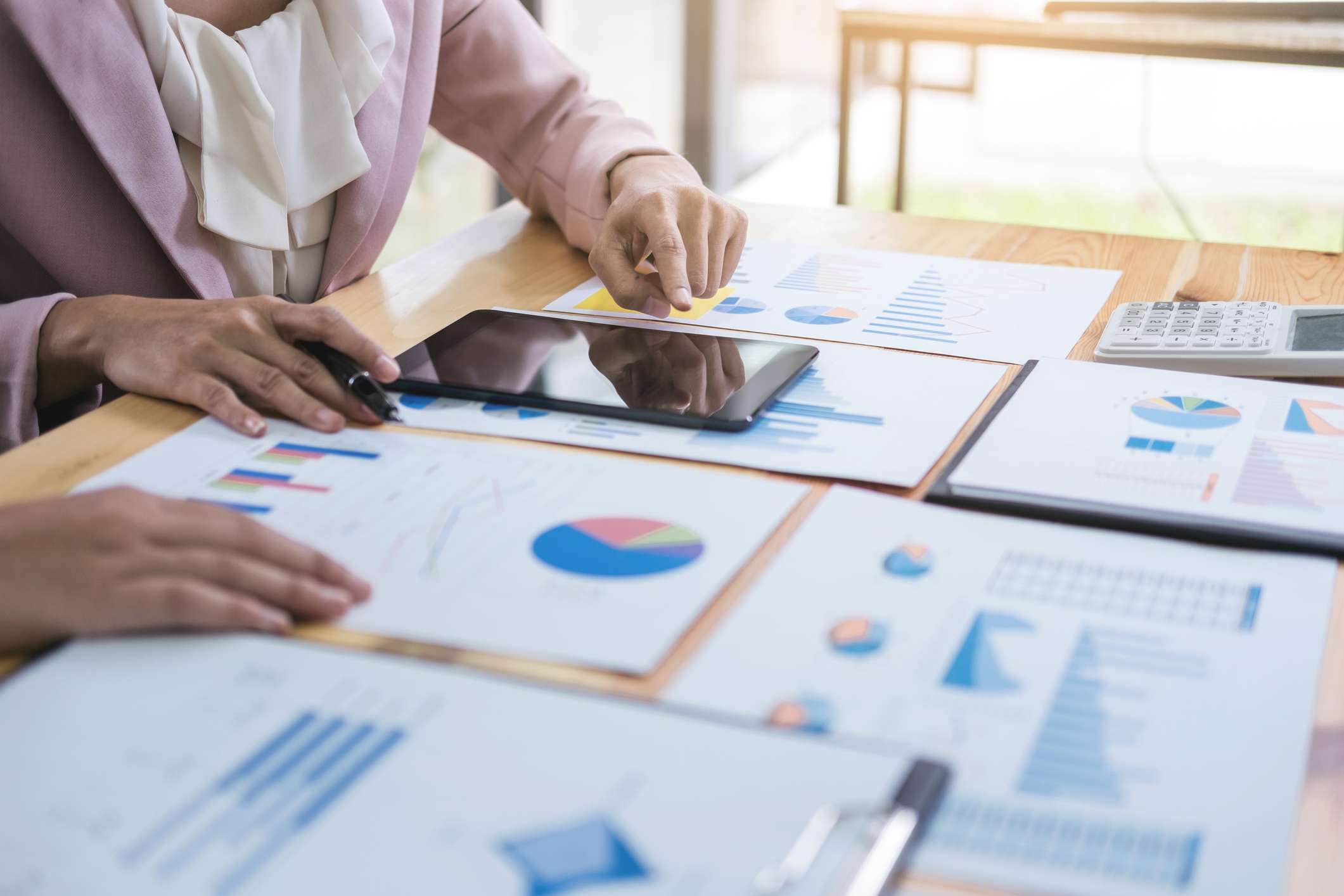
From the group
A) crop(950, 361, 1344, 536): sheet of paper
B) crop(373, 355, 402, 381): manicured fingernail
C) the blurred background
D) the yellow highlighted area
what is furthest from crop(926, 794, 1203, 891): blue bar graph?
the blurred background

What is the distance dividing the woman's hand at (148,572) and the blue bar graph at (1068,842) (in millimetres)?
271

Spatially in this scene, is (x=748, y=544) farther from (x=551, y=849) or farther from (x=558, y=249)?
(x=558, y=249)

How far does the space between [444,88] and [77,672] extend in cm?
88

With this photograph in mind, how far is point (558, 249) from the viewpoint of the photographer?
1157mm

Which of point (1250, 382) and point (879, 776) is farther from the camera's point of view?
point (1250, 382)

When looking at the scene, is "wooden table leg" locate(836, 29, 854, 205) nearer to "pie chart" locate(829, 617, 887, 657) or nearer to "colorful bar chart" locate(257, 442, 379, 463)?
"colorful bar chart" locate(257, 442, 379, 463)

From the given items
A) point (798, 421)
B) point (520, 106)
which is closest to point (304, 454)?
point (798, 421)

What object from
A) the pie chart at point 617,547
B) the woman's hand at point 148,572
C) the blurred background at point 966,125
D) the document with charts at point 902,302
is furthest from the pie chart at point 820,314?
the blurred background at point 966,125

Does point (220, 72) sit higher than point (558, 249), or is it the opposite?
point (220, 72)

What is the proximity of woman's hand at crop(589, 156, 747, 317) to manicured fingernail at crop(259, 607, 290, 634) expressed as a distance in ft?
1.52

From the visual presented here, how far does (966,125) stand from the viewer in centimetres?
343

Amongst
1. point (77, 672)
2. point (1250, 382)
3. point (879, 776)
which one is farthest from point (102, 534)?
point (1250, 382)

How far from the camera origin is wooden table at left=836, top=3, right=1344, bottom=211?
1.67 metres

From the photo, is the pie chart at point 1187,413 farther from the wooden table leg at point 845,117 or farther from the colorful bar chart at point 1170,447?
the wooden table leg at point 845,117
